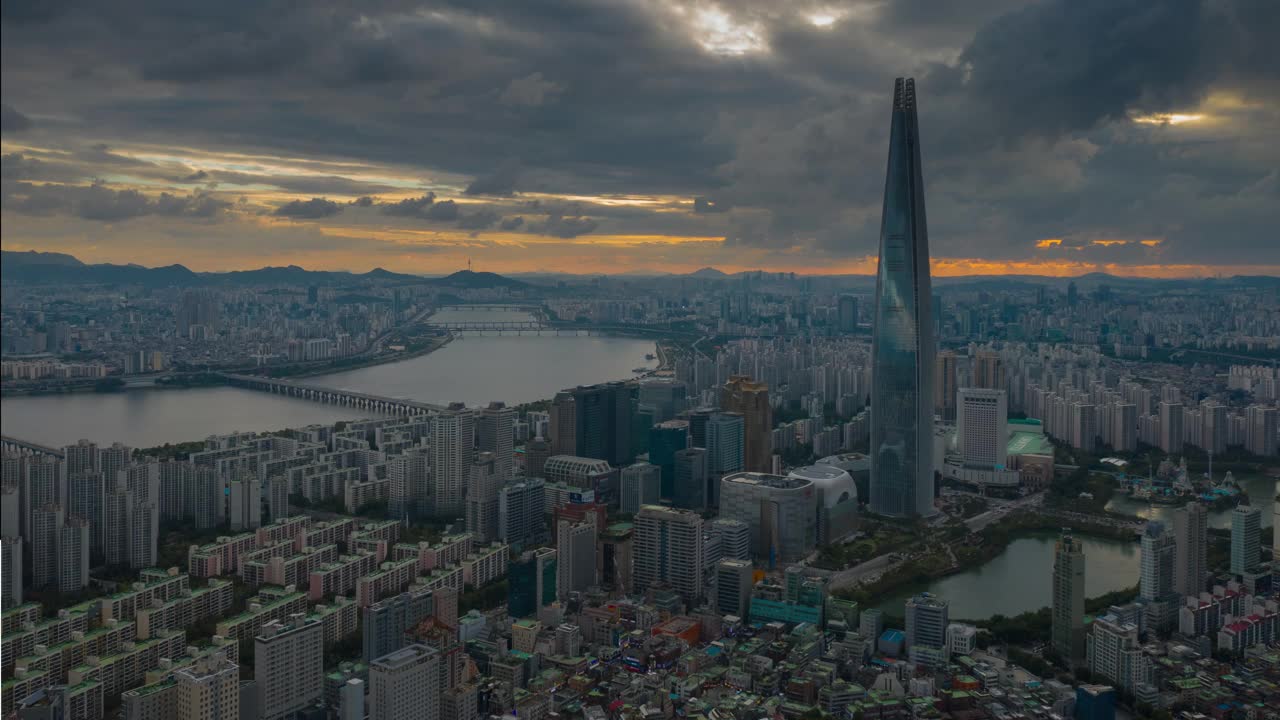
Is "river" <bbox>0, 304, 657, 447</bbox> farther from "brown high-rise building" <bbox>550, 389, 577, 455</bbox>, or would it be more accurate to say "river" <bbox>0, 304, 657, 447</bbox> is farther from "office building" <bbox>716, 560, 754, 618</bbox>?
"office building" <bbox>716, 560, 754, 618</bbox>

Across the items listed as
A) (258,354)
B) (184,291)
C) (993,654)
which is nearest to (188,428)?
(258,354)

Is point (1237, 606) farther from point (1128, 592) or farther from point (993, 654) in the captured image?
point (993, 654)

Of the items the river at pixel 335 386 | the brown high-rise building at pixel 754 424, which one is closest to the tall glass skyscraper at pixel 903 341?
the brown high-rise building at pixel 754 424

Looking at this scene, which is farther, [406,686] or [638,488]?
[638,488]

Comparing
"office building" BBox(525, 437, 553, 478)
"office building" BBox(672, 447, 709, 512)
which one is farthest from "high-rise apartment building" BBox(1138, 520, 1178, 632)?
"office building" BBox(525, 437, 553, 478)

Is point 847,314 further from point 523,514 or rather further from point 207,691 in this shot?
point 207,691

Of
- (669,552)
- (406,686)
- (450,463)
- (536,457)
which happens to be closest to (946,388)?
(536,457)

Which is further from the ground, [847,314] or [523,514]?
[847,314]

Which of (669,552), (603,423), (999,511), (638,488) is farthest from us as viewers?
(603,423)
